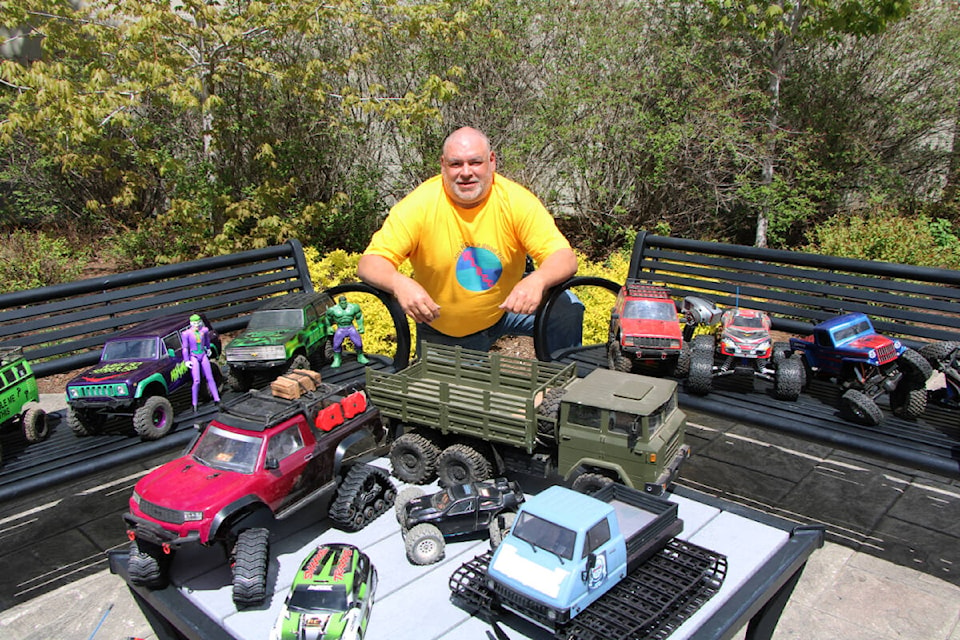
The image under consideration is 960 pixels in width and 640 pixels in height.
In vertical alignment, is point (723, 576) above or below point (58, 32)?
below

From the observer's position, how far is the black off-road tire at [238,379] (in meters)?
4.37

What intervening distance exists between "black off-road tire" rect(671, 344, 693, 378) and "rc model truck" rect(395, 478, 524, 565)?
67.8 inches

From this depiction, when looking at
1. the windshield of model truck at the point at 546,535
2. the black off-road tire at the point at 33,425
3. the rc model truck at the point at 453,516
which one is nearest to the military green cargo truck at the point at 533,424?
the rc model truck at the point at 453,516

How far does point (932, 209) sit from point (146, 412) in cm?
1047

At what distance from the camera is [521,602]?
8.02 feet

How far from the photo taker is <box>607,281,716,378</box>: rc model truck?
423 centimetres

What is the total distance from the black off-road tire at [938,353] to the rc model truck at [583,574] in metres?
2.08

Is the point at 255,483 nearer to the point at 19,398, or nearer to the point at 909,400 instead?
the point at 19,398

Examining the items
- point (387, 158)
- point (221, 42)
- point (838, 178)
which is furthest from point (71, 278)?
point (838, 178)

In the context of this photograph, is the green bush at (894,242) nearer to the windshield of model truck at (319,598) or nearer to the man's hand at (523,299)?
the man's hand at (523,299)

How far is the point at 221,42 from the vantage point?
803cm

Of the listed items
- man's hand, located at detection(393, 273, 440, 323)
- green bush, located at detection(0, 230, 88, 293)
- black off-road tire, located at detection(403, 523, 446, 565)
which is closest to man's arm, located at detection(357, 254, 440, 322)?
man's hand, located at detection(393, 273, 440, 323)

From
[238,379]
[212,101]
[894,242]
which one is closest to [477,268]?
[238,379]

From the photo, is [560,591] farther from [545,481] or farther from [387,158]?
[387,158]
